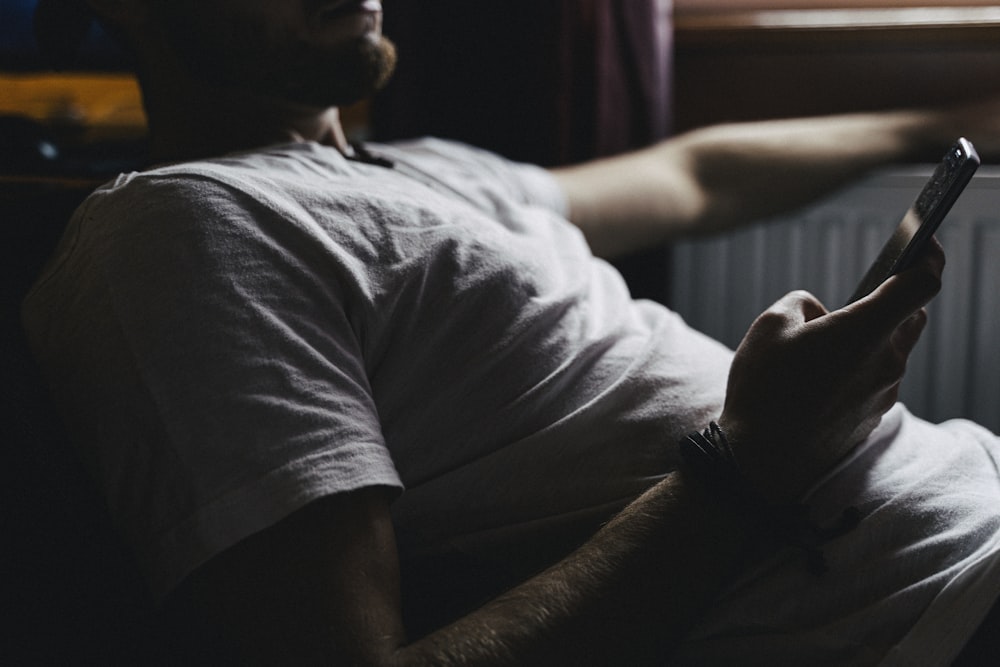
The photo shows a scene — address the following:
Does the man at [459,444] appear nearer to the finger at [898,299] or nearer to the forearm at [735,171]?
the finger at [898,299]

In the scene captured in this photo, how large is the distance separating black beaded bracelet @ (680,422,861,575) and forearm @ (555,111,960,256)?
0.55m

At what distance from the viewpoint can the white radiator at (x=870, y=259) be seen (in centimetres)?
122

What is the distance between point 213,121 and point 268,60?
0.10 meters

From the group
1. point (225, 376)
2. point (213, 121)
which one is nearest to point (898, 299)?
point (225, 376)

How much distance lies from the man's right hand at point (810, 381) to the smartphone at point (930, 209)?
0.05ft

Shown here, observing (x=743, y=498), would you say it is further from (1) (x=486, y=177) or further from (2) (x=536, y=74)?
(2) (x=536, y=74)

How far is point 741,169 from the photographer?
3.91 ft

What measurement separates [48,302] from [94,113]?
1048mm

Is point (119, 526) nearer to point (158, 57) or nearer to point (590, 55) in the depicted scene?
point (158, 57)

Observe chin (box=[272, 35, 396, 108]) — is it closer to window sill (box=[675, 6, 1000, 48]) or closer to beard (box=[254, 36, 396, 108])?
beard (box=[254, 36, 396, 108])

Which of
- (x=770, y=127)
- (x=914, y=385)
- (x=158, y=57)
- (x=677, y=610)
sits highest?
(x=158, y=57)

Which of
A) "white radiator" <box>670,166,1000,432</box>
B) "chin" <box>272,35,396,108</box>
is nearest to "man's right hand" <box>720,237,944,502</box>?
"chin" <box>272,35,396,108</box>

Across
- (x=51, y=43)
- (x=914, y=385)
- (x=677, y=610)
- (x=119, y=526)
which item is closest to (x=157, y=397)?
(x=119, y=526)

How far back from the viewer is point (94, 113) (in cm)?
155
